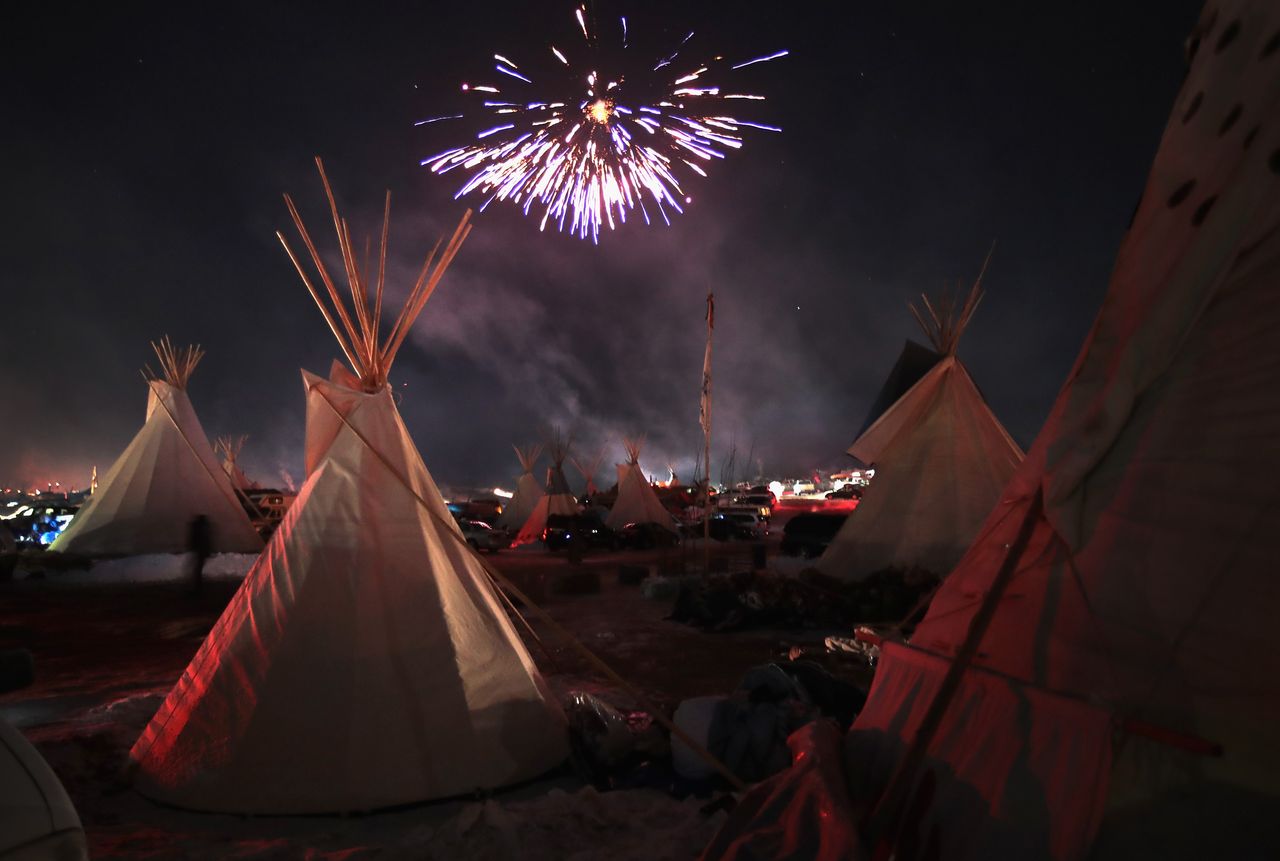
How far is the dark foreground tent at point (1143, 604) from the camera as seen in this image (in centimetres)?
174

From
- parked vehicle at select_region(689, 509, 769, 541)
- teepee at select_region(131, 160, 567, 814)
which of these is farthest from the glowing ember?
parked vehicle at select_region(689, 509, 769, 541)

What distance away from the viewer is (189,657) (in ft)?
22.0

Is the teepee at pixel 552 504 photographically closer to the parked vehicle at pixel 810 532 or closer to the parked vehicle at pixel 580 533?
the parked vehicle at pixel 580 533

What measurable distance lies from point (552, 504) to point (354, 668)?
18475mm

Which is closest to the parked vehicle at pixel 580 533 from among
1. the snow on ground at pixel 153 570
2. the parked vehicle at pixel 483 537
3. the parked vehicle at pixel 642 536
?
the parked vehicle at pixel 642 536

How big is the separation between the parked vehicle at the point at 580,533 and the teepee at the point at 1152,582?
16013 millimetres

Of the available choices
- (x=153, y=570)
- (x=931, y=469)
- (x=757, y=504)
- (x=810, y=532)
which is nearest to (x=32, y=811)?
(x=931, y=469)

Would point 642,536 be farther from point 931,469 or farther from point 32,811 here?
point 32,811

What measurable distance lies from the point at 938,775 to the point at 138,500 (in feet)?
47.7

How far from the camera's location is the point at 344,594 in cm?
368

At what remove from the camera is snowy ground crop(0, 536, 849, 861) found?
113 inches

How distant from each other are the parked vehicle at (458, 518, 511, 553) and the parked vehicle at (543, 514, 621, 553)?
1.41m

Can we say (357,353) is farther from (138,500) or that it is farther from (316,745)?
(138,500)

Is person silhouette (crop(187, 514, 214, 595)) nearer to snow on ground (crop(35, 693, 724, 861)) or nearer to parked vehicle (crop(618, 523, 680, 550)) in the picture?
snow on ground (crop(35, 693, 724, 861))
